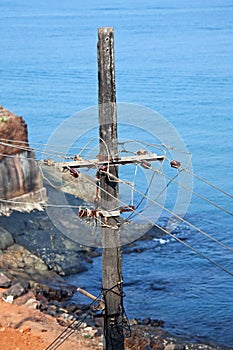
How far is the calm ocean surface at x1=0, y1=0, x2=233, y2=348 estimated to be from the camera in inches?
924

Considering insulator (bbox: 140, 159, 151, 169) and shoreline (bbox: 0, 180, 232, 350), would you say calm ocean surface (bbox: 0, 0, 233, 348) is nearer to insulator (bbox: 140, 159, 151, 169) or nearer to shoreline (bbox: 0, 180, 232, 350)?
shoreline (bbox: 0, 180, 232, 350)

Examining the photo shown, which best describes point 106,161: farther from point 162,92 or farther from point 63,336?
point 162,92

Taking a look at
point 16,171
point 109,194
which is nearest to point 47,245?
point 16,171

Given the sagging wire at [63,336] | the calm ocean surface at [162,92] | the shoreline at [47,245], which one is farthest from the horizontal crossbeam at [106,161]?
the shoreline at [47,245]

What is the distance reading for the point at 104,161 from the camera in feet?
34.0

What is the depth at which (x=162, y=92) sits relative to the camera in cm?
5716

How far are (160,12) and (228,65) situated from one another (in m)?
50.8

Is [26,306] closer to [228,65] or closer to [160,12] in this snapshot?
[228,65]

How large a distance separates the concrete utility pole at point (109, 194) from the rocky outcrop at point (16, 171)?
48.1 ft

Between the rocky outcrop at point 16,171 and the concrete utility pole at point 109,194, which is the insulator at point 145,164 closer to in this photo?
the concrete utility pole at point 109,194

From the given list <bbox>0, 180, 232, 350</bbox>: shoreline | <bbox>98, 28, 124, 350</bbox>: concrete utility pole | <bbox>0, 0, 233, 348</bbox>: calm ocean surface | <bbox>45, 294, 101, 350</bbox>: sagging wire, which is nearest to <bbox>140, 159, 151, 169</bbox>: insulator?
<bbox>98, 28, 124, 350</bbox>: concrete utility pole

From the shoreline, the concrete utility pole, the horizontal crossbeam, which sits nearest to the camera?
the concrete utility pole

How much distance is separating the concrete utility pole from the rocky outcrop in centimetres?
1468

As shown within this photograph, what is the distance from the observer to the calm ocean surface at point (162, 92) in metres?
23.5
